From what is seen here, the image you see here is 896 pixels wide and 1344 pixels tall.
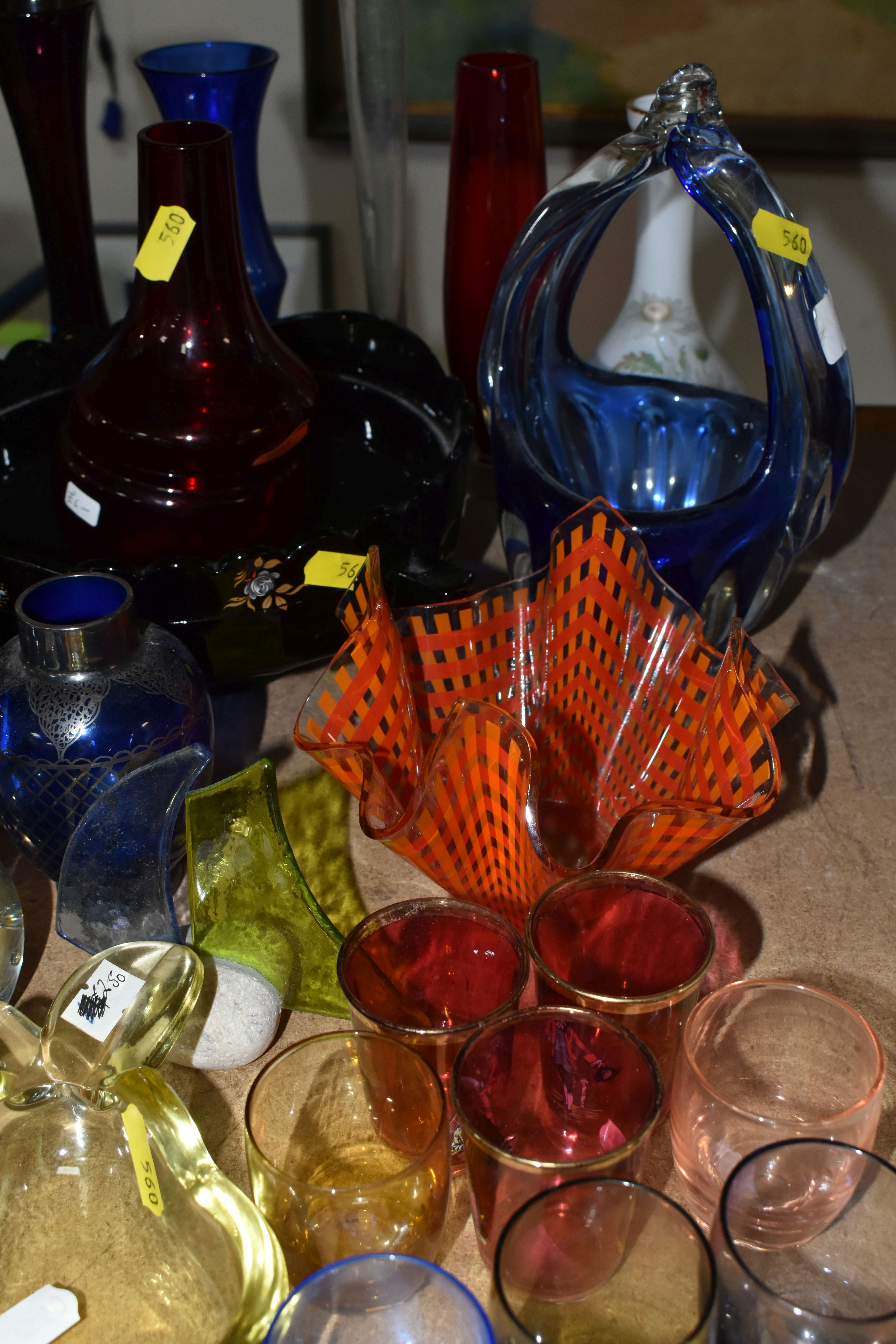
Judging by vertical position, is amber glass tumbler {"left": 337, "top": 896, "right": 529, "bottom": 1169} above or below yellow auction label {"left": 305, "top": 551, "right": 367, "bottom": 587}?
below

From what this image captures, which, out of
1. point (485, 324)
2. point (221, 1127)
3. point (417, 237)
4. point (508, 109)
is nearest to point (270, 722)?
point (221, 1127)

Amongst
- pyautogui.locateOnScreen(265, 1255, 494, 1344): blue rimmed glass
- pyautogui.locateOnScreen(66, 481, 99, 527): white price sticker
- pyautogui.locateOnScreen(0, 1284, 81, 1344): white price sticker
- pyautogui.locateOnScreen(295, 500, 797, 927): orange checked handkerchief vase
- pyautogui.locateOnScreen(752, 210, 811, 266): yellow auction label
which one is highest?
pyautogui.locateOnScreen(752, 210, 811, 266): yellow auction label

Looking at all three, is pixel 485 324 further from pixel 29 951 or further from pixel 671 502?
pixel 29 951

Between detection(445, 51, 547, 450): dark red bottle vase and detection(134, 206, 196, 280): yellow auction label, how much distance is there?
0.31 meters

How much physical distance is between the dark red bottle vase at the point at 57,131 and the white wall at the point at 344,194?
0.65 meters

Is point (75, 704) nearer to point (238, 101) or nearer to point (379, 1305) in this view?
point (379, 1305)

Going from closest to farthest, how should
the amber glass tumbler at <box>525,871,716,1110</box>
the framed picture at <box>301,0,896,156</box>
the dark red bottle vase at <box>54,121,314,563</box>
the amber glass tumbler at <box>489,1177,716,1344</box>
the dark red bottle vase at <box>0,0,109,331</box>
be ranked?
the amber glass tumbler at <box>489,1177,716,1344</box> < the amber glass tumbler at <box>525,871,716,1110</box> < the dark red bottle vase at <box>54,121,314,563</box> < the dark red bottle vase at <box>0,0,109,331</box> < the framed picture at <box>301,0,896,156</box>

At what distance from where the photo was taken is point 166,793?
1.85 feet

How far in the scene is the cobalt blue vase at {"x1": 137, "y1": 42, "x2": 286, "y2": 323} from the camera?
0.91 metres

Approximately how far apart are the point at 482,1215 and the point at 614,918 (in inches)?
5.3

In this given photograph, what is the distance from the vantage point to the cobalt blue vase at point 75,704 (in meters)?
0.57

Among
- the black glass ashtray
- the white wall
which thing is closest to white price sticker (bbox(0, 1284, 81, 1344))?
the black glass ashtray
